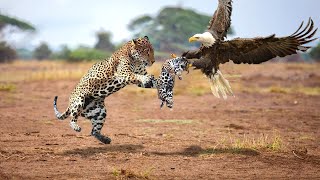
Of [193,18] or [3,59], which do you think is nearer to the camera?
[3,59]

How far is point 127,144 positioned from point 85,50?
42.3 metres

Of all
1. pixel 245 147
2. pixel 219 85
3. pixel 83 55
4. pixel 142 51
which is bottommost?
pixel 245 147

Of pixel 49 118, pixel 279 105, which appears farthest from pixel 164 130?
pixel 279 105

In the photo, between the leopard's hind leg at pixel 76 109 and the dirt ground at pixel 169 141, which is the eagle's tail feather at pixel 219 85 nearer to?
the dirt ground at pixel 169 141

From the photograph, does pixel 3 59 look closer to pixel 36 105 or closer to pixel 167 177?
pixel 36 105

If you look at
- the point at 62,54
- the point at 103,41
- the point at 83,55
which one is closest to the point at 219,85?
the point at 83,55

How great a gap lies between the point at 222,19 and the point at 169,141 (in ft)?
7.74

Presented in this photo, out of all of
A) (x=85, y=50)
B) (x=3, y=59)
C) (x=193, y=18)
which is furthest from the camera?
(x=193, y=18)

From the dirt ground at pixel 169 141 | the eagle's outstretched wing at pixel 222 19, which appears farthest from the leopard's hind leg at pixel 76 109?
the eagle's outstretched wing at pixel 222 19

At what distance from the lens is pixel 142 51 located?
952 centimetres

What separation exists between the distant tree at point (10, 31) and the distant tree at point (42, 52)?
Answer: 44.8 feet

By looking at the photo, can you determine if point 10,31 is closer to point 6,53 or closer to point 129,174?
point 6,53

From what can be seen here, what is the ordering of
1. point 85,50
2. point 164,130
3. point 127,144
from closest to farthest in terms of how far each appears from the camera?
point 127,144 → point 164,130 → point 85,50

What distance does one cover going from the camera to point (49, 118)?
14.4 metres
